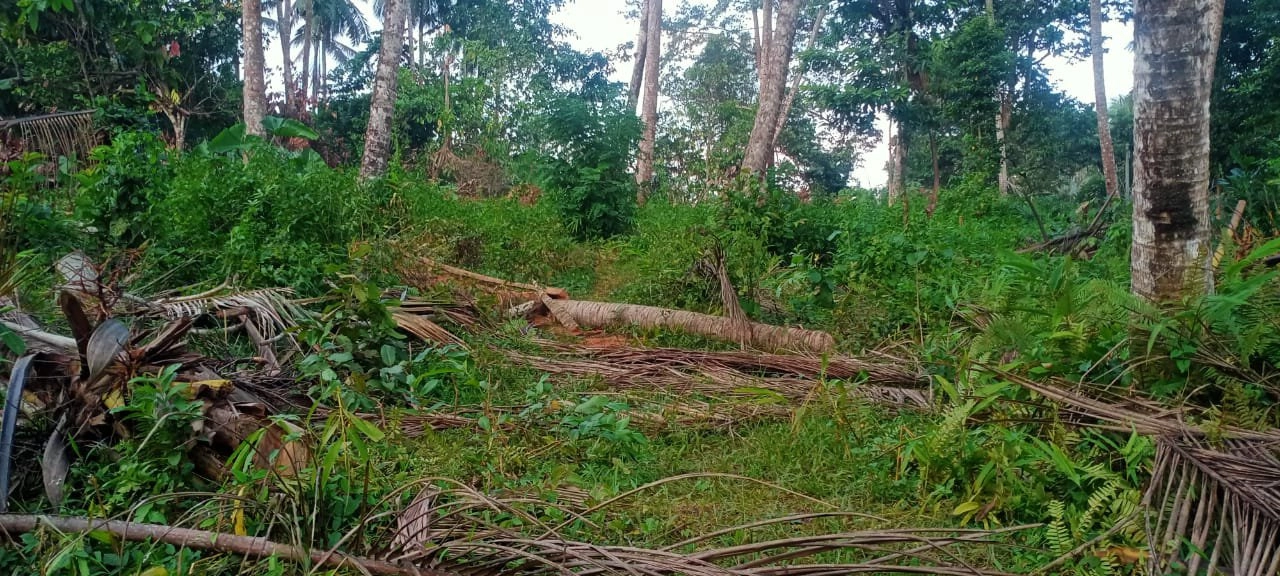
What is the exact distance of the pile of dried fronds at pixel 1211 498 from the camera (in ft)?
7.11

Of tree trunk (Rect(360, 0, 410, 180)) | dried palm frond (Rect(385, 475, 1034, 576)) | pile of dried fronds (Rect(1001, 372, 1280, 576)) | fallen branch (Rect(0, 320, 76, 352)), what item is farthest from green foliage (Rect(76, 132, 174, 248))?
pile of dried fronds (Rect(1001, 372, 1280, 576))

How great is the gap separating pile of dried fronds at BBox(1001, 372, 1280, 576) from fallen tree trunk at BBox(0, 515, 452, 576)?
205cm

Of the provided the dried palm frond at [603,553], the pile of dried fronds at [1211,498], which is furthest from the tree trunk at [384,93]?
the pile of dried fronds at [1211,498]

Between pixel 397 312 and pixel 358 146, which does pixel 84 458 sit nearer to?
pixel 397 312

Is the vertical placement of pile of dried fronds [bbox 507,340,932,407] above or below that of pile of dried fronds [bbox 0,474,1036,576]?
above

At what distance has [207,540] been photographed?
2156 millimetres

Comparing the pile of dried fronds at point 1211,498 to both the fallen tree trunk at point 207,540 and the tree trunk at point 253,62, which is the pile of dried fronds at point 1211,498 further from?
the tree trunk at point 253,62

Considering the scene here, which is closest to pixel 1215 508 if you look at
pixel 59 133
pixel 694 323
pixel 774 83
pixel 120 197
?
pixel 694 323

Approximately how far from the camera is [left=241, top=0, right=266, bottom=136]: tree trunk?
10242mm

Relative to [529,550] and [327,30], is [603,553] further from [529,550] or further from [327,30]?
[327,30]

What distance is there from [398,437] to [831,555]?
5.92ft

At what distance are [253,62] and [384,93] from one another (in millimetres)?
2646

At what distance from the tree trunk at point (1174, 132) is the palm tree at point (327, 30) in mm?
31115

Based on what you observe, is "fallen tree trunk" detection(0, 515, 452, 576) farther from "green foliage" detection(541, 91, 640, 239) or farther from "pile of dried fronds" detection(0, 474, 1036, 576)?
"green foliage" detection(541, 91, 640, 239)
